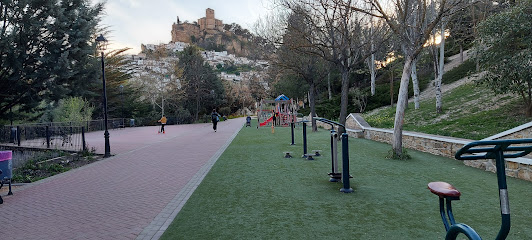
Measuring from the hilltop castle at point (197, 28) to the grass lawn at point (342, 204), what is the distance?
195m

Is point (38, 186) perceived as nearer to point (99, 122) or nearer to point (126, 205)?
point (126, 205)

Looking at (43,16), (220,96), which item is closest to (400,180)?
(43,16)

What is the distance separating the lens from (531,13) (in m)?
10.9

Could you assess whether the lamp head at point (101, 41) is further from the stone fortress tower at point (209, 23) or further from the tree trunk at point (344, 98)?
the stone fortress tower at point (209, 23)

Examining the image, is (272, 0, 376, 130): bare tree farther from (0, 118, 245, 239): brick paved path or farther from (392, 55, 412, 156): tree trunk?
(0, 118, 245, 239): brick paved path

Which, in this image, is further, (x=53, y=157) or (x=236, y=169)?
(x=53, y=157)

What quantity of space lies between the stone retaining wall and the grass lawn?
0.26 meters

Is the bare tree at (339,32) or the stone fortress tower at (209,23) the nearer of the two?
the bare tree at (339,32)

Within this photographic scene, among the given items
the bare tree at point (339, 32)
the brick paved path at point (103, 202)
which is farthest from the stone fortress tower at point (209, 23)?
the brick paved path at point (103, 202)

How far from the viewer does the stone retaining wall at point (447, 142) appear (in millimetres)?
6335

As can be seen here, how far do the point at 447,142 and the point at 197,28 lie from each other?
202m

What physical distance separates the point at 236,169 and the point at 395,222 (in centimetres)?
490

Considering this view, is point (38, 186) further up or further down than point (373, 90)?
further down

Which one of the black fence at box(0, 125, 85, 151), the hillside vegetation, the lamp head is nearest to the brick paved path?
the lamp head
